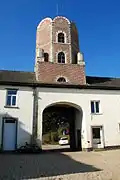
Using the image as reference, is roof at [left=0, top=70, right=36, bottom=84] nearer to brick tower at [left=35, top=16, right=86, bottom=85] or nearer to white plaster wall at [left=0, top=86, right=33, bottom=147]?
white plaster wall at [left=0, top=86, right=33, bottom=147]

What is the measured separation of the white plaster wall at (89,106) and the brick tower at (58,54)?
1.58m

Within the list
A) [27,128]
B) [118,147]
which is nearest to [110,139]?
[118,147]

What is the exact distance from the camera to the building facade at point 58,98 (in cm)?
1900

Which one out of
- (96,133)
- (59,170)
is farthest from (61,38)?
(59,170)

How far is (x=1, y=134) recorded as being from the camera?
60.5 ft

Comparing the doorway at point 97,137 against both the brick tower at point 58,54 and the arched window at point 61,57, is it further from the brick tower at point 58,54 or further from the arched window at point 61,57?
the arched window at point 61,57

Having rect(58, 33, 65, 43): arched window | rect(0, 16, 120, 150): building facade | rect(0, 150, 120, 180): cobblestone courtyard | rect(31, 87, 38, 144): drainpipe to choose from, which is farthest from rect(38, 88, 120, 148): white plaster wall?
rect(0, 150, 120, 180): cobblestone courtyard

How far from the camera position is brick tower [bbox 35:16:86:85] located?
2239 centimetres

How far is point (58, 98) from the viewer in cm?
2047

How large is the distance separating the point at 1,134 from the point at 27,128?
232cm

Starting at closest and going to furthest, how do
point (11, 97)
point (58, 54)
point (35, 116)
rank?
1. point (35, 116)
2. point (11, 97)
3. point (58, 54)

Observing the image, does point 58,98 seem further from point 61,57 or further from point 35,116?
point 61,57

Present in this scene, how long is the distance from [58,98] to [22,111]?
12.2ft

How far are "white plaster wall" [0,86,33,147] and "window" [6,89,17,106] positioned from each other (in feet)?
1.32
